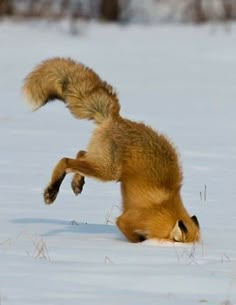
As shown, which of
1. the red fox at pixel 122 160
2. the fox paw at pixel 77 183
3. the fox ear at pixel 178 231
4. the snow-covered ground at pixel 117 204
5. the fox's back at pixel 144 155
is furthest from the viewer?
the fox paw at pixel 77 183

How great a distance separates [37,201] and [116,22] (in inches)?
930

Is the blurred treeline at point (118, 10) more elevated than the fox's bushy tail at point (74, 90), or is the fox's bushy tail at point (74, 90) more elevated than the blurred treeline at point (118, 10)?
the fox's bushy tail at point (74, 90)

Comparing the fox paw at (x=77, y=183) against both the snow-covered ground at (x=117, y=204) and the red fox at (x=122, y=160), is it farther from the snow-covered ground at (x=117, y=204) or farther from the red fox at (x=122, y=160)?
the snow-covered ground at (x=117, y=204)

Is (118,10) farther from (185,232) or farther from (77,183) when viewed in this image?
(185,232)

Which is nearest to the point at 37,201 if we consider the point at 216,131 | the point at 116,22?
the point at 216,131

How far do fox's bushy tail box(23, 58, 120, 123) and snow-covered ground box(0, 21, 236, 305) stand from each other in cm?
88

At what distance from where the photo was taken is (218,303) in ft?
16.1

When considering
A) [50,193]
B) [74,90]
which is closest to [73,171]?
[50,193]

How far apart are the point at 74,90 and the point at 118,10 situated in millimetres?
25147

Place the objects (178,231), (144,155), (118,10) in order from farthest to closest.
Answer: (118,10) < (144,155) < (178,231)

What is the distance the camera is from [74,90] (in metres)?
7.88

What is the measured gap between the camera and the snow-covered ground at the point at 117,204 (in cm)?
520

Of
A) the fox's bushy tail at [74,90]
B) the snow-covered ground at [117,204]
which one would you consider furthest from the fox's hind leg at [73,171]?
the fox's bushy tail at [74,90]

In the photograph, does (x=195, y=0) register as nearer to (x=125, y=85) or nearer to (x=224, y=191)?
(x=125, y=85)
